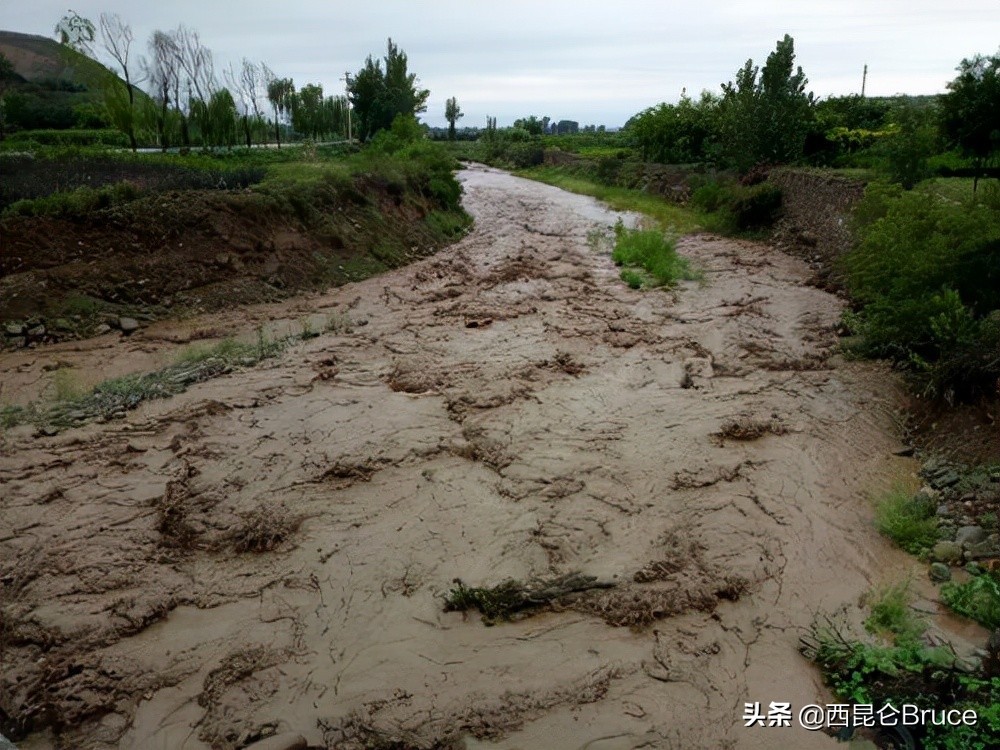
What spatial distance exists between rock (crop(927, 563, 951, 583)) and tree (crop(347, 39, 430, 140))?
36714mm

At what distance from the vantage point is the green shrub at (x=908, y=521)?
5.64m

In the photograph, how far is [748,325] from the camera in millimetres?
11461

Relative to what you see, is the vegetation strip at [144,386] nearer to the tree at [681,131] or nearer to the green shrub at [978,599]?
the green shrub at [978,599]

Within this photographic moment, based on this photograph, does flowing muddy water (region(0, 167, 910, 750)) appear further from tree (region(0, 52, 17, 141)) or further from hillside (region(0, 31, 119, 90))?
hillside (region(0, 31, 119, 90))

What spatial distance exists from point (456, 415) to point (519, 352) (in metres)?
2.46

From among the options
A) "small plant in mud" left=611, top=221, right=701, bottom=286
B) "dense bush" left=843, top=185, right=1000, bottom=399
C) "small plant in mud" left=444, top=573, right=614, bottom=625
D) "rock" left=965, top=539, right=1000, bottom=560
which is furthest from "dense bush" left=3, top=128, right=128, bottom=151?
"rock" left=965, top=539, right=1000, bottom=560

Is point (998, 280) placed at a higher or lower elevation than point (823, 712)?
higher

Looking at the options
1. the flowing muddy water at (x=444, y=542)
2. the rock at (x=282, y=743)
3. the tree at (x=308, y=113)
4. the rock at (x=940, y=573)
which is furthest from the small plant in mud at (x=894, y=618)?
the tree at (x=308, y=113)

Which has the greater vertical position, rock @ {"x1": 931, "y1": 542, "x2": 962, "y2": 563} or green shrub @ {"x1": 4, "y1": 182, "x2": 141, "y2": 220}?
green shrub @ {"x1": 4, "y1": 182, "x2": 141, "y2": 220}

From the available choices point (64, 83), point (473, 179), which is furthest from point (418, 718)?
point (64, 83)

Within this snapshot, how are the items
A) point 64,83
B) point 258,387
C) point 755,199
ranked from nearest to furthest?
point 258,387, point 755,199, point 64,83

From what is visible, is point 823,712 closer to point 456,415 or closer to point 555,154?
point 456,415

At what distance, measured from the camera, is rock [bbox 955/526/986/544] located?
5.44 meters

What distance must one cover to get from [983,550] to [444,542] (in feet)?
14.1
